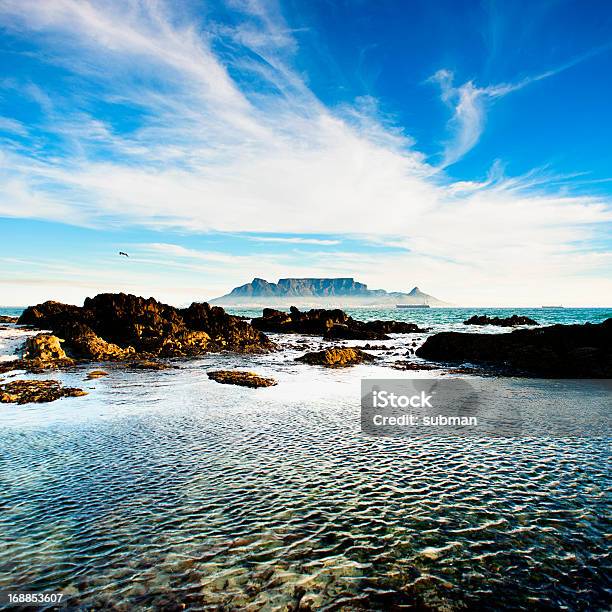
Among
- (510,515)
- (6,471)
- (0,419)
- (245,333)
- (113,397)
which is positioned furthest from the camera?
(245,333)

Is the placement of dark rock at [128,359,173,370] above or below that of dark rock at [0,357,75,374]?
below

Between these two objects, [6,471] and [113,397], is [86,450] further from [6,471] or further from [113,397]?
[113,397]

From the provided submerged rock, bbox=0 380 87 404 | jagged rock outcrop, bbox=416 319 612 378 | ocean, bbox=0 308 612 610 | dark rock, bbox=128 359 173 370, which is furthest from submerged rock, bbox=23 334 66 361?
jagged rock outcrop, bbox=416 319 612 378

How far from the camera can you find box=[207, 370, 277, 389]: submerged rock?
31.9m

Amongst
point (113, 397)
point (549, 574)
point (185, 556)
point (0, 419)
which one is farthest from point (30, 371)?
point (549, 574)

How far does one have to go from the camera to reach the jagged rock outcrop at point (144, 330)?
162 feet

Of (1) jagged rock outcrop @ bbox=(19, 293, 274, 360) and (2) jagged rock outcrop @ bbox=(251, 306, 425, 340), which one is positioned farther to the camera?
(2) jagged rock outcrop @ bbox=(251, 306, 425, 340)

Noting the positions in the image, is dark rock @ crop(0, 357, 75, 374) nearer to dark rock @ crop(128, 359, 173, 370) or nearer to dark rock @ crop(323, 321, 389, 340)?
dark rock @ crop(128, 359, 173, 370)

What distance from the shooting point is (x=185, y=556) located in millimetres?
9516

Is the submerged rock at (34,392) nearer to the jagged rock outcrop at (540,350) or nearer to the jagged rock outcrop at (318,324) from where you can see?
the jagged rock outcrop at (540,350)

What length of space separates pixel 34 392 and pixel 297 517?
77.2 feet

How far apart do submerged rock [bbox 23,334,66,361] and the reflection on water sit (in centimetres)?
2640

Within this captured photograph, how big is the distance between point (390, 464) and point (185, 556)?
8.21 metres

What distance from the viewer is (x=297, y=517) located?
1127 cm
